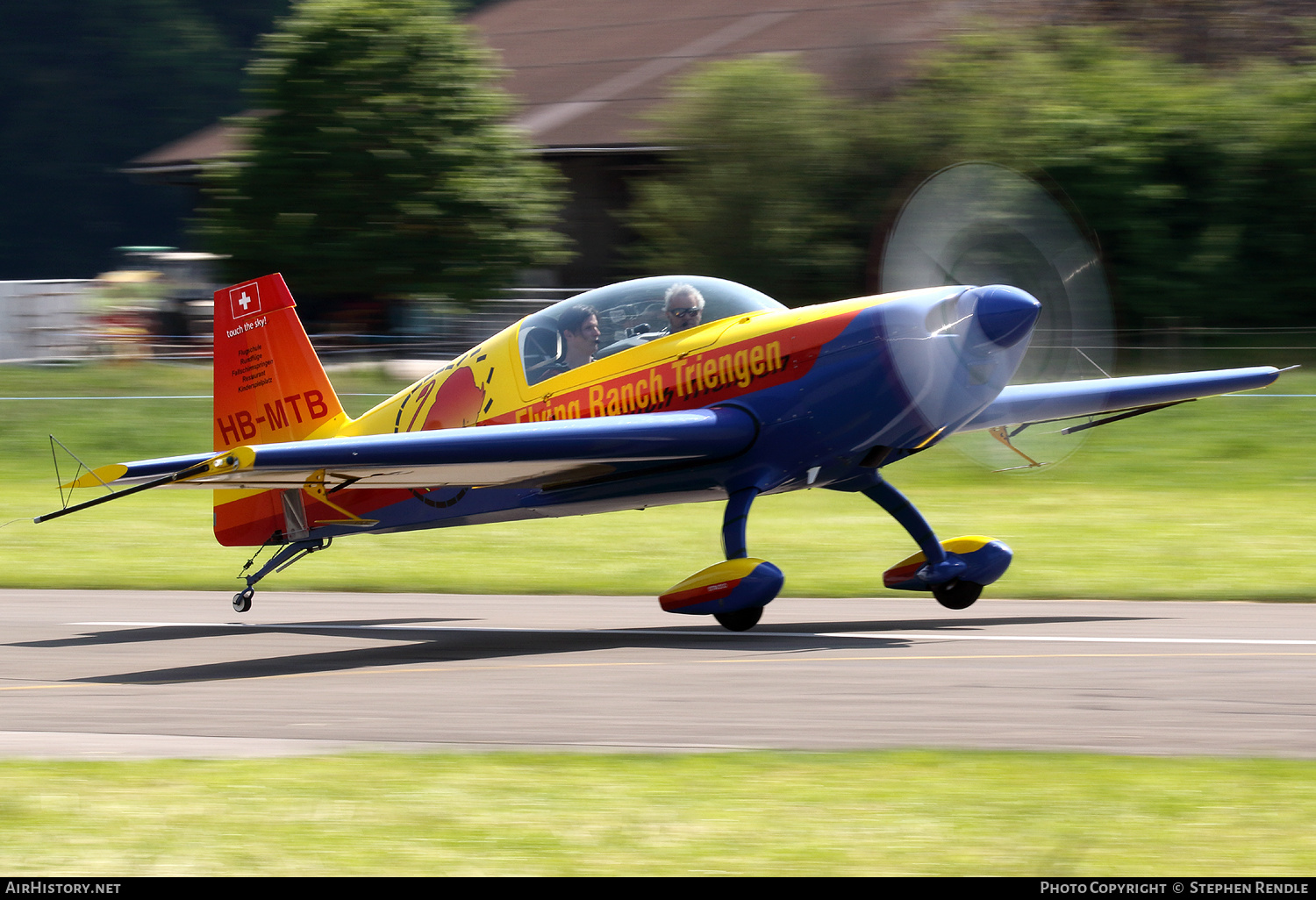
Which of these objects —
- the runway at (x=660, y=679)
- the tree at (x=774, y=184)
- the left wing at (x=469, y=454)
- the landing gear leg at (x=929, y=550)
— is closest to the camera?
the runway at (x=660, y=679)

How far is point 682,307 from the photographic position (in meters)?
11.3

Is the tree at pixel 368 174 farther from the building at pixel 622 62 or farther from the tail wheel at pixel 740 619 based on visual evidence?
the tail wheel at pixel 740 619

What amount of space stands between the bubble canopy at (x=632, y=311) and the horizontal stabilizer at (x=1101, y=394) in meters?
2.21

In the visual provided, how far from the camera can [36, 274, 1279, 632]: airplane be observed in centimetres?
1038

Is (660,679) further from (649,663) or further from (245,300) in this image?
(245,300)

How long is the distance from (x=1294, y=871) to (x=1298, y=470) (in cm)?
1654

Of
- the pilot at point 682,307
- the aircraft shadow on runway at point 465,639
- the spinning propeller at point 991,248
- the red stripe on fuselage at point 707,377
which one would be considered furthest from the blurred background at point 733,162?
the red stripe on fuselage at point 707,377

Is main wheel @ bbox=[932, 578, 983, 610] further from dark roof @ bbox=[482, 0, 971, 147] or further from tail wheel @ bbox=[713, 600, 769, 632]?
dark roof @ bbox=[482, 0, 971, 147]

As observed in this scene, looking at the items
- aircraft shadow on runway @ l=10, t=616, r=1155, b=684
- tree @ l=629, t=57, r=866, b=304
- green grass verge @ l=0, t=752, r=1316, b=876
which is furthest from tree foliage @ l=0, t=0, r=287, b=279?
green grass verge @ l=0, t=752, r=1316, b=876

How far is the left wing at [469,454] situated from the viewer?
31.6 feet

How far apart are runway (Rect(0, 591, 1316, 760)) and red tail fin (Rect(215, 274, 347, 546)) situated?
1.64m

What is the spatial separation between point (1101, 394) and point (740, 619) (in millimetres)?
3855

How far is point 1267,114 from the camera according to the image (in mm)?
27750

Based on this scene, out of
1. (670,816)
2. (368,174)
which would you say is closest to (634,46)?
(368,174)
